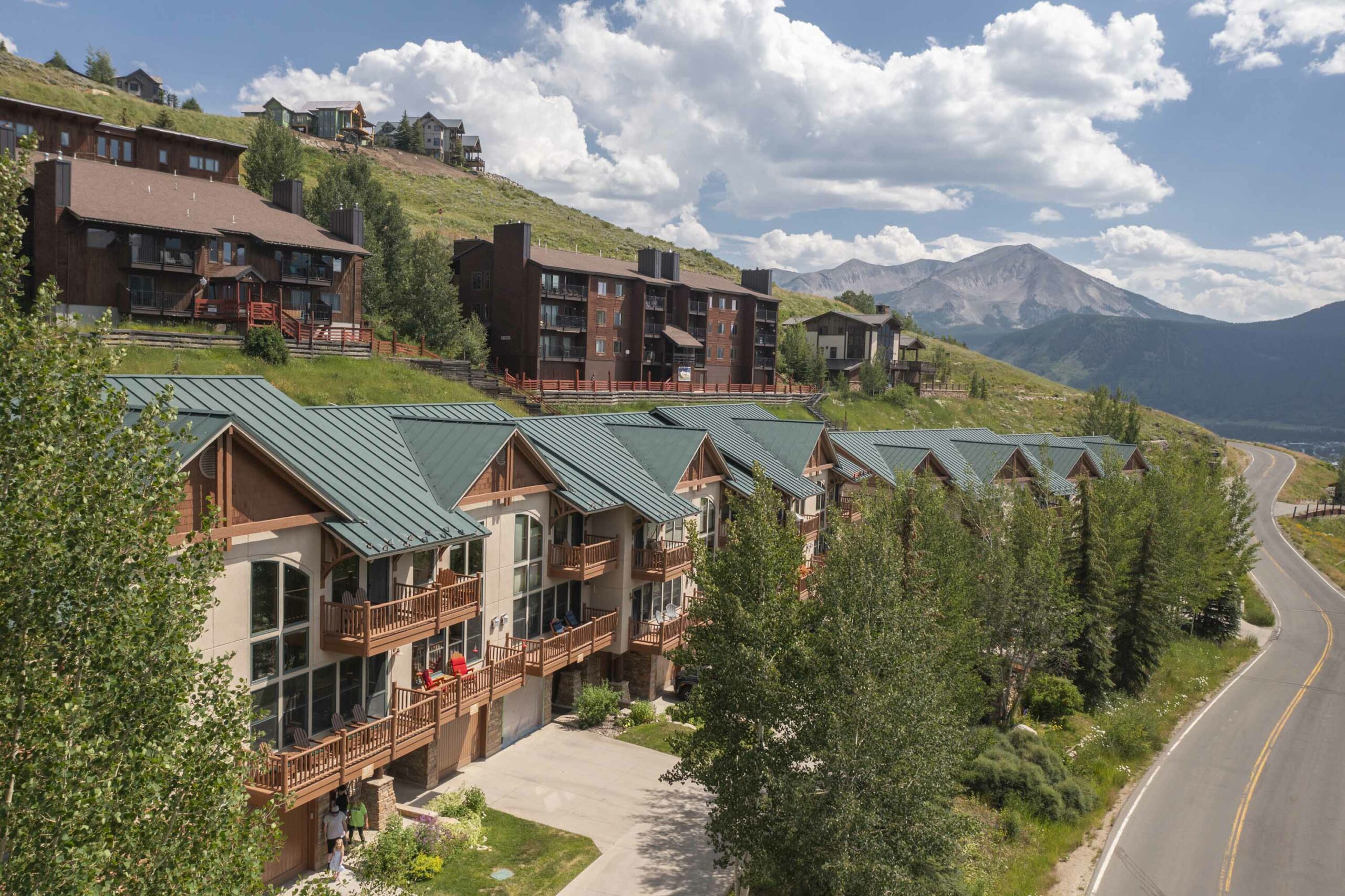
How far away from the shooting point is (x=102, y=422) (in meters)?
9.55

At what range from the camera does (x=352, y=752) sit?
20047 mm

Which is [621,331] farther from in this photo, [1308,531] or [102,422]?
[1308,531]

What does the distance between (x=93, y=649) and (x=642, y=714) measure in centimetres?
2342

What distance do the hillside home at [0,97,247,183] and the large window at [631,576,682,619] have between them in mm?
52072

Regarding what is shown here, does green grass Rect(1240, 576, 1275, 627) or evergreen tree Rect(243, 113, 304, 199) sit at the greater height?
evergreen tree Rect(243, 113, 304, 199)

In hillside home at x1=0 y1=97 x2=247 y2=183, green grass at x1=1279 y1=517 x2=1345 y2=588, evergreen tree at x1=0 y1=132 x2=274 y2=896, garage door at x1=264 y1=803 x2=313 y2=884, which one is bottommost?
green grass at x1=1279 y1=517 x2=1345 y2=588

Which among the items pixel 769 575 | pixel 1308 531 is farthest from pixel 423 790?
Answer: pixel 1308 531

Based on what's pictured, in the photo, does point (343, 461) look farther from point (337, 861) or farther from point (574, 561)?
point (337, 861)

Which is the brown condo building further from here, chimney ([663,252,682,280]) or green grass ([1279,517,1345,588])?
green grass ([1279,517,1345,588])

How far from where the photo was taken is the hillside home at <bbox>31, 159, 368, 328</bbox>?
45.3 metres

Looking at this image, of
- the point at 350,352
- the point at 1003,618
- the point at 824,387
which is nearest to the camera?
the point at 1003,618

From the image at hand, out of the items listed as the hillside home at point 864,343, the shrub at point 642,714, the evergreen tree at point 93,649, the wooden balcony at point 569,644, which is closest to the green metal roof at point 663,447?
the wooden balcony at point 569,644

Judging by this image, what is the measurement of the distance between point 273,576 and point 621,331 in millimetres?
57695

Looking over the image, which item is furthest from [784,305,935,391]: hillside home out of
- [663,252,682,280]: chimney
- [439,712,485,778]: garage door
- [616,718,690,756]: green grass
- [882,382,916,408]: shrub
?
[439,712,485,778]: garage door
